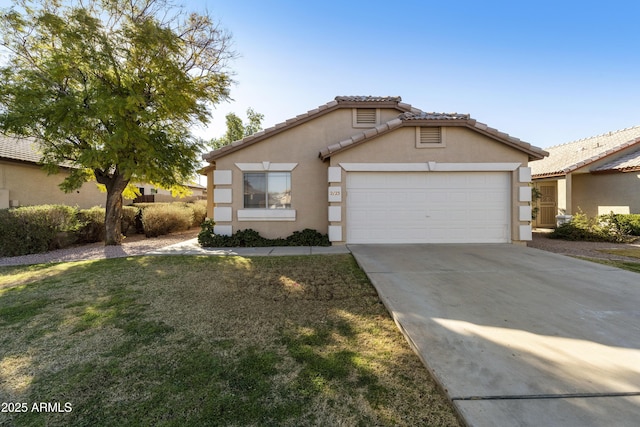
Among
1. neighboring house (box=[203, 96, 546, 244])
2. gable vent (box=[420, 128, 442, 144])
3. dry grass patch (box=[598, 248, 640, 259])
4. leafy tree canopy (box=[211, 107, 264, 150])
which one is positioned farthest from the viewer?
leafy tree canopy (box=[211, 107, 264, 150])

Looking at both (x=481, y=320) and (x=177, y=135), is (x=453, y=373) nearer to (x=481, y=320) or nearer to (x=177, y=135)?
(x=481, y=320)

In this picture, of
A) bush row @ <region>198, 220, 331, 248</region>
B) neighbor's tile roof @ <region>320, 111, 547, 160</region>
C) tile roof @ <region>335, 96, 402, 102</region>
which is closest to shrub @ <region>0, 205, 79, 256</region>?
bush row @ <region>198, 220, 331, 248</region>

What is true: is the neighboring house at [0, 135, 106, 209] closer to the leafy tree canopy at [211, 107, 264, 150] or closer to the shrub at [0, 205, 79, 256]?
the shrub at [0, 205, 79, 256]

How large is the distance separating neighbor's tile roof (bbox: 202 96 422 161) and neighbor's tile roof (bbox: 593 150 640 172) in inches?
421

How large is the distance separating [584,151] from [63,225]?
26.0 m

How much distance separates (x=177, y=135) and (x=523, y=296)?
12.0 metres

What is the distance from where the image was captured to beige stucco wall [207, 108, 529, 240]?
31.9 feet

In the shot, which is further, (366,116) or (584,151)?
(584,151)

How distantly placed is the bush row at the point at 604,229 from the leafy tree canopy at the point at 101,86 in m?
15.9

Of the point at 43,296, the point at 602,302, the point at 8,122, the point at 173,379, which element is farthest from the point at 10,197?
the point at 602,302

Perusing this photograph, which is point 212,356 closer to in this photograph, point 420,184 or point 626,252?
point 420,184

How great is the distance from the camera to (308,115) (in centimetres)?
1049

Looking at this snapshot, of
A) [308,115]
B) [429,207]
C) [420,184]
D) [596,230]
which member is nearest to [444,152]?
[420,184]

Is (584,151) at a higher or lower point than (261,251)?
higher
